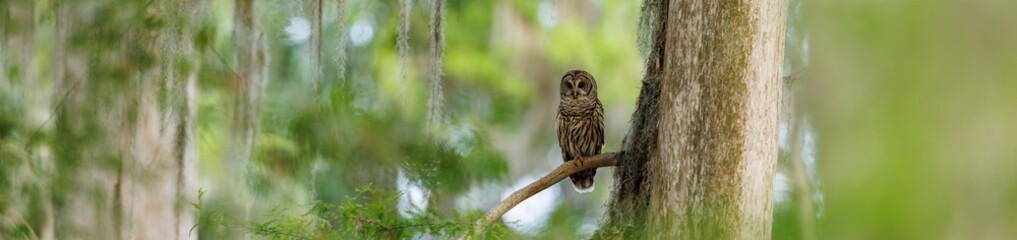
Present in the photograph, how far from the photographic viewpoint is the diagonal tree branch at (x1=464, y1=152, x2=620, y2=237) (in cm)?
251

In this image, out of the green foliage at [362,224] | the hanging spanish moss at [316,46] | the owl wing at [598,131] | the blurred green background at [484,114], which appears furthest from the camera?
the owl wing at [598,131]

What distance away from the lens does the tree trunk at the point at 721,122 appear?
212cm

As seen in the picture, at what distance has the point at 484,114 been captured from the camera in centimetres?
569

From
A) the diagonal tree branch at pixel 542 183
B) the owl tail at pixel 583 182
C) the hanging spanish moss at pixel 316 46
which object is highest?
the hanging spanish moss at pixel 316 46

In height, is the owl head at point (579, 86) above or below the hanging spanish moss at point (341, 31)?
above

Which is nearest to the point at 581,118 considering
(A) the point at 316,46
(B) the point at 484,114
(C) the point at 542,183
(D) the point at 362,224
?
(C) the point at 542,183

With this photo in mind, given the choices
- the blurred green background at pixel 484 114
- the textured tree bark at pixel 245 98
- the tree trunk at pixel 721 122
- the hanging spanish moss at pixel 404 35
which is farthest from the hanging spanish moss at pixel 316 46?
the tree trunk at pixel 721 122

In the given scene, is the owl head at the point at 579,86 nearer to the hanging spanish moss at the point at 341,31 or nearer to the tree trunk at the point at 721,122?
the hanging spanish moss at the point at 341,31

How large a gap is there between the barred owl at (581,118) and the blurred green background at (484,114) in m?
0.11

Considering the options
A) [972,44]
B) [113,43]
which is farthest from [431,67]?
[972,44]

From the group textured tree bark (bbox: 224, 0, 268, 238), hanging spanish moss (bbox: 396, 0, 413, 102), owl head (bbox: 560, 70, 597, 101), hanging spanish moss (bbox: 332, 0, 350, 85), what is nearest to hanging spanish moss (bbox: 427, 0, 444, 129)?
hanging spanish moss (bbox: 396, 0, 413, 102)

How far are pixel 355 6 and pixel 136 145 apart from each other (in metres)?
2.38

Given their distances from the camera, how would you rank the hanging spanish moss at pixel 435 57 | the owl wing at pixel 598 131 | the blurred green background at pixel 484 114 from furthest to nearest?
the owl wing at pixel 598 131, the hanging spanish moss at pixel 435 57, the blurred green background at pixel 484 114

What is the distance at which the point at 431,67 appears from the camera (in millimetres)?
2758
